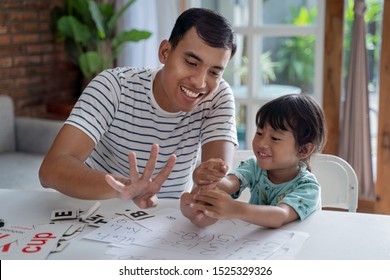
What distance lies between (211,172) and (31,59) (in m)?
2.97

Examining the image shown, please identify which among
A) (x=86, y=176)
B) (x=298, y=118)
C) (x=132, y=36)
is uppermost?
(x=132, y=36)

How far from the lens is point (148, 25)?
383cm

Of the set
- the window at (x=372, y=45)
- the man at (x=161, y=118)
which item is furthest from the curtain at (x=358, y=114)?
the man at (x=161, y=118)

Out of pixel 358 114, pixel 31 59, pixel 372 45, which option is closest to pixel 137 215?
pixel 358 114

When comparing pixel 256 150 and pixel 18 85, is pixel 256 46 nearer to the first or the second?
pixel 18 85

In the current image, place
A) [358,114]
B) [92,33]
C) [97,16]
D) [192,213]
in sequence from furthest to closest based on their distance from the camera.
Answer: [92,33] < [97,16] < [358,114] < [192,213]

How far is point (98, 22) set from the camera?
12.2 ft

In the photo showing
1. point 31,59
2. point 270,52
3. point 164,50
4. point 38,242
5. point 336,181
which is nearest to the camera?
point 38,242

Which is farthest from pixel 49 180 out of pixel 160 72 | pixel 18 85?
pixel 18 85

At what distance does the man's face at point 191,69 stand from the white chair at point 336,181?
44cm

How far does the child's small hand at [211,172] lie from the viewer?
4.66 feet

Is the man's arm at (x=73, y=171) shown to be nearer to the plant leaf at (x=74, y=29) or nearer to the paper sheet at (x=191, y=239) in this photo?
the paper sheet at (x=191, y=239)

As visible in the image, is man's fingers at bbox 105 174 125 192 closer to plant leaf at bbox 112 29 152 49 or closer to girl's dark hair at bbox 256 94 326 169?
girl's dark hair at bbox 256 94 326 169

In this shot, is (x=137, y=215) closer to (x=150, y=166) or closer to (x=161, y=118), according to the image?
(x=150, y=166)
